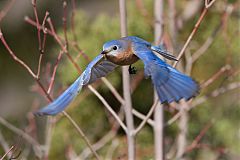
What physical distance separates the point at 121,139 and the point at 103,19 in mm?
691

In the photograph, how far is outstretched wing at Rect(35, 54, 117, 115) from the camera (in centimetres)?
122

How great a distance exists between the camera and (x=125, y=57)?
4.52 feet

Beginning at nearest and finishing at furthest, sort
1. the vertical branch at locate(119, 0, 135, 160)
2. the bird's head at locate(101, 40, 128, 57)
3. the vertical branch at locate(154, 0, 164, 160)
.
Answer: the bird's head at locate(101, 40, 128, 57), the vertical branch at locate(119, 0, 135, 160), the vertical branch at locate(154, 0, 164, 160)

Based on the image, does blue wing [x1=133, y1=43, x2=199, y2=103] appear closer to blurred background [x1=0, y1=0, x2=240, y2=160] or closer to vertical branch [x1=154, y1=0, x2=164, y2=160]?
vertical branch [x1=154, y1=0, x2=164, y2=160]

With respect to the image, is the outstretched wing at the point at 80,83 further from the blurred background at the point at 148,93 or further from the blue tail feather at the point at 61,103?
the blurred background at the point at 148,93

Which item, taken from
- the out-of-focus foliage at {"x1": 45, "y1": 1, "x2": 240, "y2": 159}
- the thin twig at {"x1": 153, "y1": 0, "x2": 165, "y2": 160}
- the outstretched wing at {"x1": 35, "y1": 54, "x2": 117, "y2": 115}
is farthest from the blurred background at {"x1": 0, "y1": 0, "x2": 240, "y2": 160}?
the outstretched wing at {"x1": 35, "y1": 54, "x2": 117, "y2": 115}

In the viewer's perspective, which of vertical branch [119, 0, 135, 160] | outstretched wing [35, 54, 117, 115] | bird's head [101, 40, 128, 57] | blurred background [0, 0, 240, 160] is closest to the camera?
outstretched wing [35, 54, 117, 115]

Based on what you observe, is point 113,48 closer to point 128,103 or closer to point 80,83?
point 80,83

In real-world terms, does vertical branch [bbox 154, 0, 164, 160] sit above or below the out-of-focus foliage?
above

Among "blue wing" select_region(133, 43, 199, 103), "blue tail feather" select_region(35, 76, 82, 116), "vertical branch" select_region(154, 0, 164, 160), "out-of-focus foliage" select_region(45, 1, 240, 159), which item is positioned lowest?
"out-of-focus foliage" select_region(45, 1, 240, 159)

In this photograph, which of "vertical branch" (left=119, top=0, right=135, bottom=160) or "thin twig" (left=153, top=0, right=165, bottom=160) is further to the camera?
"thin twig" (left=153, top=0, right=165, bottom=160)

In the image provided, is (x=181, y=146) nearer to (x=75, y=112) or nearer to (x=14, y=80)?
(x=75, y=112)

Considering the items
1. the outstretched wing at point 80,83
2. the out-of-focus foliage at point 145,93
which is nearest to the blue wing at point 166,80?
the outstretched wing at point 80,83

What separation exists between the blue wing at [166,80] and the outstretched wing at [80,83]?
0.14 meters
